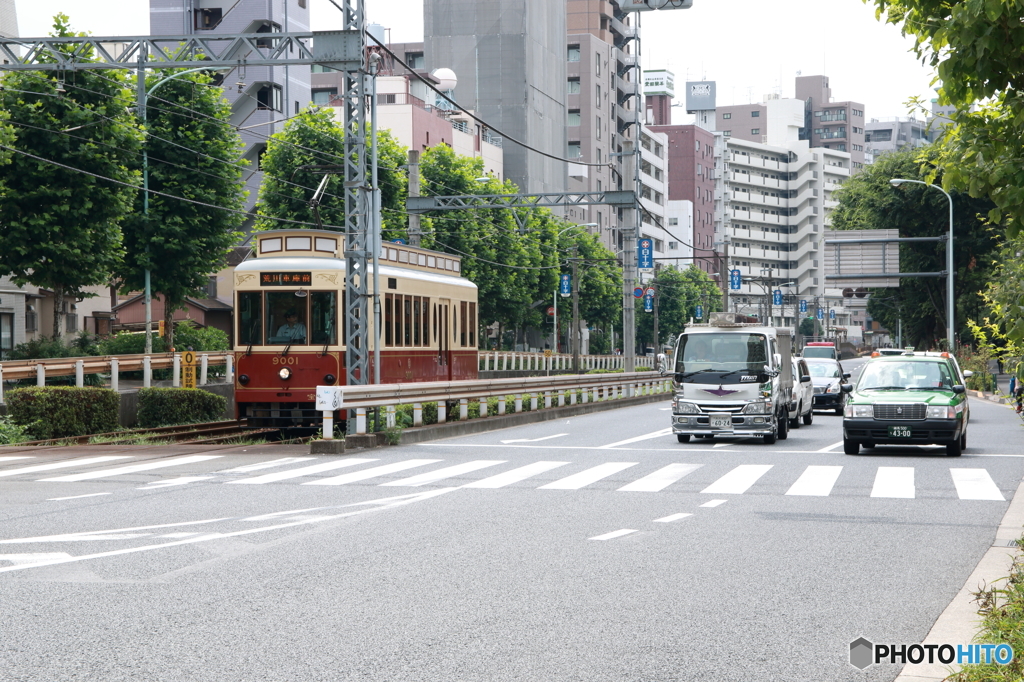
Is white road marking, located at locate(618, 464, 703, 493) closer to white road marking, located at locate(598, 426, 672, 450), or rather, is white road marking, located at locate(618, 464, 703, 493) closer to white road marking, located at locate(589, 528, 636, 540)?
white road marking, located at locate(589, 528, 636, 540)

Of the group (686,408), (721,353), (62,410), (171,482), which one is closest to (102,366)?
(62,410)

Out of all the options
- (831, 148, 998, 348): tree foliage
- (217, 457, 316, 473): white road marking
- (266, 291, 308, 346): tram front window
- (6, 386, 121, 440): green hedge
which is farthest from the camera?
(831, 148, 998, 348): tree foliage

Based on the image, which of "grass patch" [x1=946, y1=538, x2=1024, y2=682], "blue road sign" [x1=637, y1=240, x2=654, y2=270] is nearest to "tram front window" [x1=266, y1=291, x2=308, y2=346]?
"grass patch" [x1=946, y1=538, x2=1024, y2=682]

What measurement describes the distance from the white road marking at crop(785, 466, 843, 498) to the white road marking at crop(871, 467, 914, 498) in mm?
538

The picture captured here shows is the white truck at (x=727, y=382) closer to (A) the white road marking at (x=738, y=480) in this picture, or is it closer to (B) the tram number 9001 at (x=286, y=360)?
(A) the white road marking at (x=738, y=480)

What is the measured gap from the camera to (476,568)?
869 centimetres

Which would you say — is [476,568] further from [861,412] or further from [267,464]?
[861,412]

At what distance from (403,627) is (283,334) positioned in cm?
1694

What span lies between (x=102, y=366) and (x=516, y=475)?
1708cm

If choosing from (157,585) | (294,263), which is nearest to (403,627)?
(157,585)

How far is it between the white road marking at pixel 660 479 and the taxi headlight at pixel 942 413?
4.12 m

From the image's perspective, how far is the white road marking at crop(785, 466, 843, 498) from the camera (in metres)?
14.2

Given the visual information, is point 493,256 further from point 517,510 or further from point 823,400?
point 517,510

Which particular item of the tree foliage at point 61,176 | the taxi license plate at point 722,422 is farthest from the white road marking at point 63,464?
the tree foliage at point 61,176
